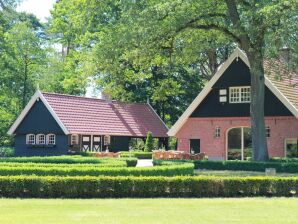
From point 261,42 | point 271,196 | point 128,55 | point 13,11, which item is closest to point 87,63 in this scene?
point 128,55

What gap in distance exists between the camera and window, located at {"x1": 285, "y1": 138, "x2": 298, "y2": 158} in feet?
114

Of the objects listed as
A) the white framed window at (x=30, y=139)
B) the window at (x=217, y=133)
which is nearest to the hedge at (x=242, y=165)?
the window at (x=217, y=133)

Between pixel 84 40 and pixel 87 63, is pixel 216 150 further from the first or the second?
pixel 84 40

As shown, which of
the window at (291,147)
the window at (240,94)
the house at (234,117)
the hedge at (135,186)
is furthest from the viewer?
the window at (240,94)

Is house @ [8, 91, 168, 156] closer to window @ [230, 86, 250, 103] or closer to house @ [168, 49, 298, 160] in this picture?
house @ [168, 49, 298, 160]

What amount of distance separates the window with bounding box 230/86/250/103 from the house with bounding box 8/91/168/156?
10644 mm

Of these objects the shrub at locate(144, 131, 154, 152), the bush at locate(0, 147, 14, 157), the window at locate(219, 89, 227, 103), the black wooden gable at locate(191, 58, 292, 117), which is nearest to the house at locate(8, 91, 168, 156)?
the shrub at locate(144, 131, 154, 152)

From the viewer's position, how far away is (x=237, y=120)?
37.4 metres

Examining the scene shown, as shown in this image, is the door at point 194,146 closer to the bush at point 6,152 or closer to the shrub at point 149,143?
the shrub at point 149,143

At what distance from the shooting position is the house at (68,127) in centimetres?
4006

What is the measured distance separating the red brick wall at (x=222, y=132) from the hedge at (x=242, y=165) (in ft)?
23.0

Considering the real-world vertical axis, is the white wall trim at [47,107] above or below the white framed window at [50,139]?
above

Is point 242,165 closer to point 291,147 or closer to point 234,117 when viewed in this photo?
point 291,147
